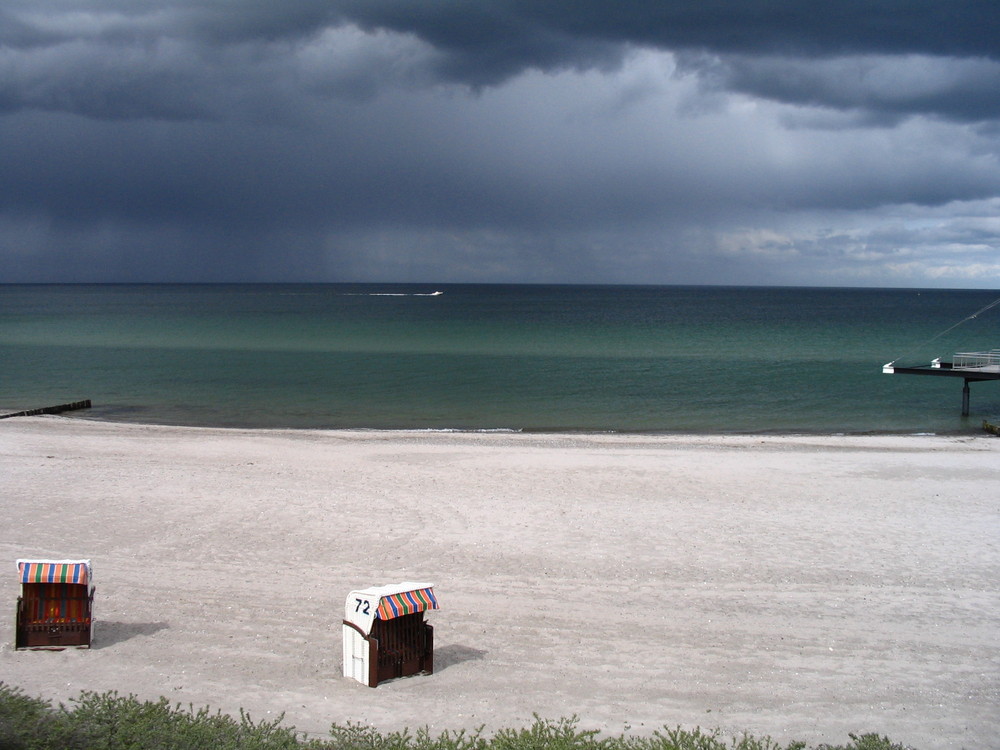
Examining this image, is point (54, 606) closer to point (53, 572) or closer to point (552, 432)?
point (53, 572)

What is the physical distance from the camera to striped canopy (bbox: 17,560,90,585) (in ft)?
34.0

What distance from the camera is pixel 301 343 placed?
75188mm

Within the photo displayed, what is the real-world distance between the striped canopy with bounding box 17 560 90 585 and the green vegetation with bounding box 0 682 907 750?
81.2 inches

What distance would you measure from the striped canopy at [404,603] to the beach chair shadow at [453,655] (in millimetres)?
801

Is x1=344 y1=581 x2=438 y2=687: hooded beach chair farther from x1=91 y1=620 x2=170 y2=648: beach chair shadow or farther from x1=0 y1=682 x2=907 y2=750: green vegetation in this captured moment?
x1=91 y1=620 x2=170 y2=648: beach chair shadow

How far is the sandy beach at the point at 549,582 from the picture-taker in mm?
9500

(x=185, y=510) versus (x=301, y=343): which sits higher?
(x=301, y=343)

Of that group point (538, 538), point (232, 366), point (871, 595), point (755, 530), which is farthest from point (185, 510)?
point (232, 366)

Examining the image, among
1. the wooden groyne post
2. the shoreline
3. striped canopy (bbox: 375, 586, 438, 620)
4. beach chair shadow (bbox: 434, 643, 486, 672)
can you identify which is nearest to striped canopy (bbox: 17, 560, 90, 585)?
striped canopy (bbox: 375, 586, 438, 620)

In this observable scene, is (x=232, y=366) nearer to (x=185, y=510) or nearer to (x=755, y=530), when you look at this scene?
(x=185, y=510)

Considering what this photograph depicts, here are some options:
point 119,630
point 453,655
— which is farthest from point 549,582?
point 119,630

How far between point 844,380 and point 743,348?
81.1 feet

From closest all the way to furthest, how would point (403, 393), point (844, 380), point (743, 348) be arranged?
1. point (403, 393)
2. point (844, 380)
3. point (743, 348)

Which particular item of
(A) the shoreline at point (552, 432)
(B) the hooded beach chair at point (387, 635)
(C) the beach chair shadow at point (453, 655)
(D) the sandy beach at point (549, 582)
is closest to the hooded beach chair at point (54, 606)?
(D) the sandy beach at point (549, 582)
